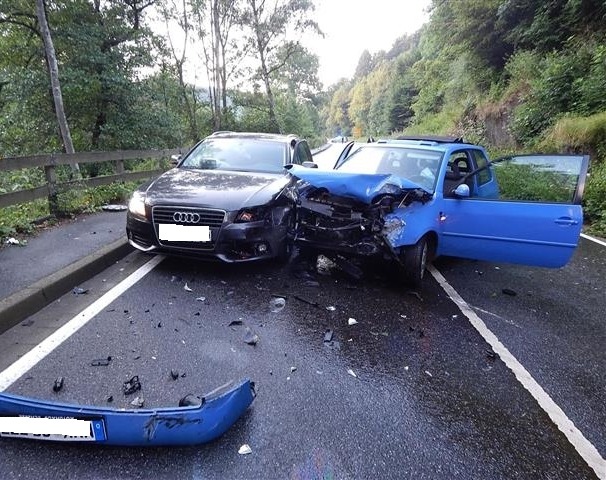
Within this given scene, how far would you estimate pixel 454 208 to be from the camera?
4.38 meters

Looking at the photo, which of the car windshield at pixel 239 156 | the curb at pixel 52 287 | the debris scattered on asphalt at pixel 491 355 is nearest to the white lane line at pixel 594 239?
the debris scattered on asphalt at pixel 491 355

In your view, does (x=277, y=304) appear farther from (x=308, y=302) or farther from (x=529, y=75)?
(x=529, y=75)

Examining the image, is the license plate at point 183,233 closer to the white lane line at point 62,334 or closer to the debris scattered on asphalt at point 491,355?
the white lane line at point 62,334

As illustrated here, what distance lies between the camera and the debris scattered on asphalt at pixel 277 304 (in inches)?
145

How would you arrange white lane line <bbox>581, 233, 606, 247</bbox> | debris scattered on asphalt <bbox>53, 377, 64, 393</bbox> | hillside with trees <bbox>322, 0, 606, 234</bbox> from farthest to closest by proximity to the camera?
hillside with trees <bbox>322, 0, 606, 234</bbox> → white lane line <bbox>581, 233, 606, 247</bbox> → debris scattered on asphalt <bbox>53, 377, 64, 393</bbox>

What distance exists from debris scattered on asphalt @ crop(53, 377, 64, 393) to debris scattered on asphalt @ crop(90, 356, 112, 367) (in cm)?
21

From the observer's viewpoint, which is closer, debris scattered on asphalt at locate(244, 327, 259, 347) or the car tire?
debris scattered on asphalt at locate(244, 327, 259, 347)

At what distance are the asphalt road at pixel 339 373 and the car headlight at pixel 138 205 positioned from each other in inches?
26.8

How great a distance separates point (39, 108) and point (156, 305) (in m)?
11.3

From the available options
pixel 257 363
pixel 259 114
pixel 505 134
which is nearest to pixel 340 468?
pixel 257 363

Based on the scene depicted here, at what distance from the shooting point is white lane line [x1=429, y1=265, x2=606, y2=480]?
2094mm

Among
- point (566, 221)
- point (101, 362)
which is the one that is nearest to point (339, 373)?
point (101, 362)

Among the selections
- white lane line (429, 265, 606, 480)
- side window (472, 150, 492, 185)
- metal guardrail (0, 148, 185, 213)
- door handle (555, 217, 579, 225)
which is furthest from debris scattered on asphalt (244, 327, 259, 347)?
metal guardrail (0, 148, 185, 213)

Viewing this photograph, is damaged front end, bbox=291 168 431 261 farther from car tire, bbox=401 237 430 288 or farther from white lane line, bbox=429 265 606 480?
white lane line, bbox=429 265 606 480
